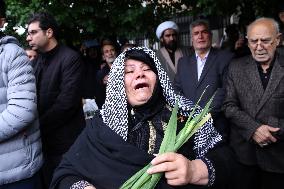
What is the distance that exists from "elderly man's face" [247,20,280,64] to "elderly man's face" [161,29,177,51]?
1.98 m

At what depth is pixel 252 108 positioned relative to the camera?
364 centimetres

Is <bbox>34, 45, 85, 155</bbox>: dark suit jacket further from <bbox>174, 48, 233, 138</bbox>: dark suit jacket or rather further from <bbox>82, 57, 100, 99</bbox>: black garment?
<bbox>82, 57, 100, 99</bbox>: black garment

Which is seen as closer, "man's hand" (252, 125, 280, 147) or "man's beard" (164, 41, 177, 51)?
"man's hand" (252, 125, 280, 147)

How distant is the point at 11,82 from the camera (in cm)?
287

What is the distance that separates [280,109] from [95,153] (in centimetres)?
183

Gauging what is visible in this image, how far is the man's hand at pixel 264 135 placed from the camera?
3.46 meters

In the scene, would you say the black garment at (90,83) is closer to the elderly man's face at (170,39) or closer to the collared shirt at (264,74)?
the elderly man's face at (170,39)

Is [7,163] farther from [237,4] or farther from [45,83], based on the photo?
[237,4]

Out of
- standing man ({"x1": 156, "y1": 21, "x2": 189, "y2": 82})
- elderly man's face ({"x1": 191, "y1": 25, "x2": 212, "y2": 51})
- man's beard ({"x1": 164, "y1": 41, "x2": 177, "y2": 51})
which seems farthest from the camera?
man's beard ({"x1": 164, "y1": 41, "x2": 177, "y2": 51})

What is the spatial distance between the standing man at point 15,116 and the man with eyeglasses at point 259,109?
1715 mm

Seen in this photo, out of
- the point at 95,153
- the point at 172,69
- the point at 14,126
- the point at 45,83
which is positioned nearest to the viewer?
the point at 95,153

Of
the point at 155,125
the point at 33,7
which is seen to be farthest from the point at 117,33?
the point at 155,125

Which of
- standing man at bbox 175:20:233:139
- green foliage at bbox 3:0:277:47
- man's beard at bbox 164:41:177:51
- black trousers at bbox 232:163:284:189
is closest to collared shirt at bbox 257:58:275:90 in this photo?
standing man at bbox 175:20:233:139

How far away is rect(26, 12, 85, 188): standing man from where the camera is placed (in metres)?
3.74
